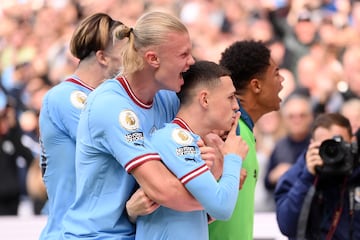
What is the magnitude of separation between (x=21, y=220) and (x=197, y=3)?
2509 millimetres

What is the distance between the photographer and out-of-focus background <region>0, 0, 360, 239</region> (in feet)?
24.9

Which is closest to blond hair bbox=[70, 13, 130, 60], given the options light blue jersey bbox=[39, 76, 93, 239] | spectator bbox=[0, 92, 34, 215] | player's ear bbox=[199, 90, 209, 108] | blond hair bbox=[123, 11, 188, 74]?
light blue jersey bbox=[39, 76, 93, 239]

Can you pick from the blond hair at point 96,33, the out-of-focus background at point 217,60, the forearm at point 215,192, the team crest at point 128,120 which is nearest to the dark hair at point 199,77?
the team crest at point 128,120

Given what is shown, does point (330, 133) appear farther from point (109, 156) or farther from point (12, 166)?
point (12, 166)

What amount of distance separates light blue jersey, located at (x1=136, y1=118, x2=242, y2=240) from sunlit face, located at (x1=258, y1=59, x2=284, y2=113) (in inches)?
38.4

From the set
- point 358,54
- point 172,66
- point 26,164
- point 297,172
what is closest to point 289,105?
point 358,54

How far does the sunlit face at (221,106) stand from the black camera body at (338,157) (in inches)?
35.6

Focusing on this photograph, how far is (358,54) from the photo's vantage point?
7680 millimetres

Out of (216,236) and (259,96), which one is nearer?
(216,236)

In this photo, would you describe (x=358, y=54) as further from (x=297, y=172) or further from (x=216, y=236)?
(x=216, y=236)

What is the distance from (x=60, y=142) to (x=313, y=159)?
4.04 feet

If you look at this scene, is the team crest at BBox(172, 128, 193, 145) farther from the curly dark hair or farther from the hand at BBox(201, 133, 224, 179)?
the curly dark hair

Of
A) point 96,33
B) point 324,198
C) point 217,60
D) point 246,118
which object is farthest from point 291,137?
point 96,33

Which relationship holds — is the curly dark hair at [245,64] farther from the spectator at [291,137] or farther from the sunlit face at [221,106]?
the spectator at [291,137]
